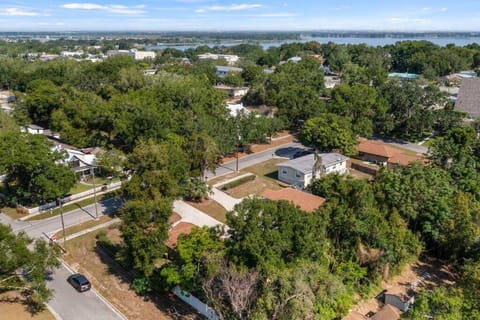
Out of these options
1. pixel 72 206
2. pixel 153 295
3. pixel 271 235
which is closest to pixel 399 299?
pixel 271 235

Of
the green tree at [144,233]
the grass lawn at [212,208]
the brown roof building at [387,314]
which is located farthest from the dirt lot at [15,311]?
the brown roof building at [387,314]

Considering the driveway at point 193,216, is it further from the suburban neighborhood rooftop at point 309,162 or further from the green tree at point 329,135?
the green tree at point 329,135

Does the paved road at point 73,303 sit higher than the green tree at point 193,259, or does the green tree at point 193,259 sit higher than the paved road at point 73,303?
the green tree at point 193,259

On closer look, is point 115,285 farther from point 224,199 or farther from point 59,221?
point 224,199

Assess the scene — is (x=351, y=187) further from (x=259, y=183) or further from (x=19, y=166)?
(x=19, y=166)

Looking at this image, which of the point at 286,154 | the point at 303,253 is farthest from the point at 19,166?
the point at 286,154

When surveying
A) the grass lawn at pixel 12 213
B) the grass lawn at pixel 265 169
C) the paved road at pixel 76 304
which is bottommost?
the grass lawn at pixel 12 213

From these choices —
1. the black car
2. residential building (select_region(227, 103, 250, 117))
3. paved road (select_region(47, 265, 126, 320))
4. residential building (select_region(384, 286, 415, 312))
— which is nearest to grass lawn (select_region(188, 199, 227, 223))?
the black car
